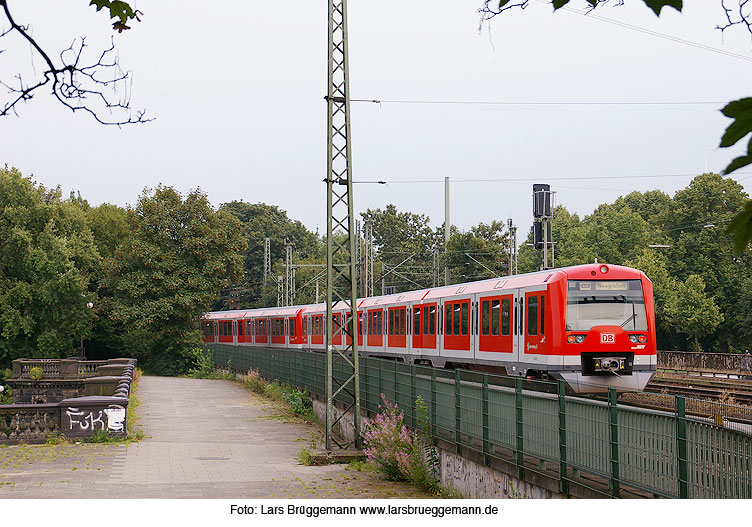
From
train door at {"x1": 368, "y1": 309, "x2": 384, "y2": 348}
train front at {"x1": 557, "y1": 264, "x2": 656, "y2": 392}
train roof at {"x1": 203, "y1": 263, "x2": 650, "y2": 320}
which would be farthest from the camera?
train door at {"x1": 368, "y1": 309, "x2": 384, "y2": 348}

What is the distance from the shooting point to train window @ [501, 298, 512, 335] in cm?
2261

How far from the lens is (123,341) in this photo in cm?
6162

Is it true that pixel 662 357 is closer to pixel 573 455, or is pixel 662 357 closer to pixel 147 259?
pixel 147 259

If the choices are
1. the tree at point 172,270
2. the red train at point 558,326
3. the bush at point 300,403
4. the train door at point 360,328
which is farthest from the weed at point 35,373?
the red train at point 558,326

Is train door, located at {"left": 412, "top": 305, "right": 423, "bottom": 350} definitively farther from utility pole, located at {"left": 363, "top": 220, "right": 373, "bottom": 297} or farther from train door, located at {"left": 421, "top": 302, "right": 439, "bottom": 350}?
utility pole, located at {"left": 363, "top": 220, "right": 373, "bottom": 297}

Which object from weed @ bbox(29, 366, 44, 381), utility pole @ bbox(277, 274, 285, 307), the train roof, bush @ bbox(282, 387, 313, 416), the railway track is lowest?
bush @ bbox(282, 387, 313, 416)

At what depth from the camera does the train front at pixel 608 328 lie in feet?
66.0

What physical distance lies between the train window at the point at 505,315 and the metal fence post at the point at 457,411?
8.11 meters

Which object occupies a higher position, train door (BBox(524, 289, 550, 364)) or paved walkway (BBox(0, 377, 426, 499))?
train door (BBox(524, 289, 550, 364))

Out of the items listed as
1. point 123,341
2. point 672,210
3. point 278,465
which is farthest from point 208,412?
point 672,210

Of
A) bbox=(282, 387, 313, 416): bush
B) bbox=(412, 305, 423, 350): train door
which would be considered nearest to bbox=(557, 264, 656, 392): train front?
bbox=(282, 387, 313, 416): bush

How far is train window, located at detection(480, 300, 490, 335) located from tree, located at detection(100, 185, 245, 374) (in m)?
31.9

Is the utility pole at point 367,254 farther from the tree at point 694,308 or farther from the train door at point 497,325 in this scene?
the train door at point 497,325

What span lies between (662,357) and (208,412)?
969 inches
